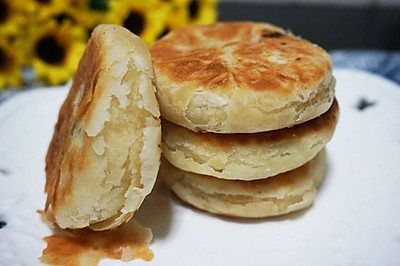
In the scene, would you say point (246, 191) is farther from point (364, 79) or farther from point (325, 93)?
point (364, 79)

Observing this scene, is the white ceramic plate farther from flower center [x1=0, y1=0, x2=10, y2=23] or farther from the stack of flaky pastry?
flower center [x1=0, y1=0, x2=10, y2=23]

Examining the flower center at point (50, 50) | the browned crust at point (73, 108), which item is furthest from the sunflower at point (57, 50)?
the browned crust at point (73, 108)

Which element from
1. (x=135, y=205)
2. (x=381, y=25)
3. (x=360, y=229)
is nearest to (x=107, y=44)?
(x=135, y=205)

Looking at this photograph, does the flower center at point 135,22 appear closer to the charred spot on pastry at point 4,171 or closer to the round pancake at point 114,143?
the charred spot on pastry at point 4,171

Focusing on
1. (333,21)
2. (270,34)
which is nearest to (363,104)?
(270,34)

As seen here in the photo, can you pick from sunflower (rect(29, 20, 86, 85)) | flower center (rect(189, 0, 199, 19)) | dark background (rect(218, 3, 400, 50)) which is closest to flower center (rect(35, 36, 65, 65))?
sunflower (rect(29, 20, 86, 85))
